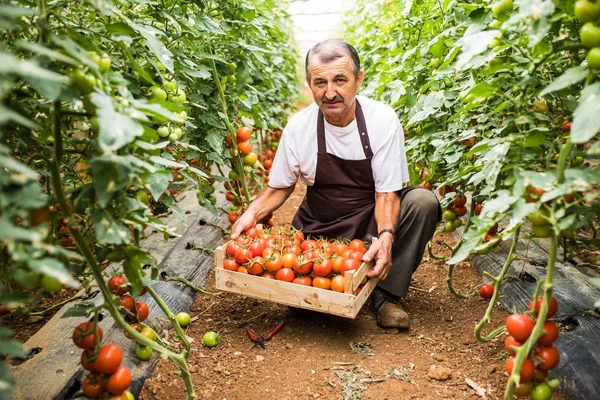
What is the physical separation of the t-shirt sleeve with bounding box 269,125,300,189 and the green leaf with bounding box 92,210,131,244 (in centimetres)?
154

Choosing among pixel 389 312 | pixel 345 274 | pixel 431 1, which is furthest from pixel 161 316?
pixel 431 1

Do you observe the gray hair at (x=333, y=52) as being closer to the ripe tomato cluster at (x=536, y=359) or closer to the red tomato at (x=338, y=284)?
the red tomato at (x=338, y=284)

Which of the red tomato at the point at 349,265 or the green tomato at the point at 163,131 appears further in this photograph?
the red tomato at the point at 349,265

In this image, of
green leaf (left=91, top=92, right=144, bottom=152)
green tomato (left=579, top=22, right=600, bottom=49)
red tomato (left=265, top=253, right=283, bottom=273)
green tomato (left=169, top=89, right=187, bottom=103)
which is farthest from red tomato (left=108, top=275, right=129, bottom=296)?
green tomato (left=579, top=22, right=600, bottom=49)

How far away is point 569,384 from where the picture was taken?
1.81 metres

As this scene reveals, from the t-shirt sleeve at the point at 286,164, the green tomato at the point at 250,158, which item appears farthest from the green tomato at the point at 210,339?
the green tomato at the point at 250,158

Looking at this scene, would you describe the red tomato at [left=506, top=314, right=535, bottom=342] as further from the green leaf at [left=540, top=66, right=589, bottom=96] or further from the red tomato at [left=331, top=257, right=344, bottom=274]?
the red tomato at [left=331, top=257, right=344, bottom=274]

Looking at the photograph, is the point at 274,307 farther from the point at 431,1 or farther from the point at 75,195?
the point at 431,1

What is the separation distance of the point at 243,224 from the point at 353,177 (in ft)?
2.13

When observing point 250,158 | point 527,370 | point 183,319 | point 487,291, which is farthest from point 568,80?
point 250,158

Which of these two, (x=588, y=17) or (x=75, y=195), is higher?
(x=588, y=17)

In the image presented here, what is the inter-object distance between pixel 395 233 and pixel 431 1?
4.19 ft

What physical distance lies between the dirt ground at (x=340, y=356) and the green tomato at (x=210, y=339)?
33mm

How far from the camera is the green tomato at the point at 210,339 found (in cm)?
242
